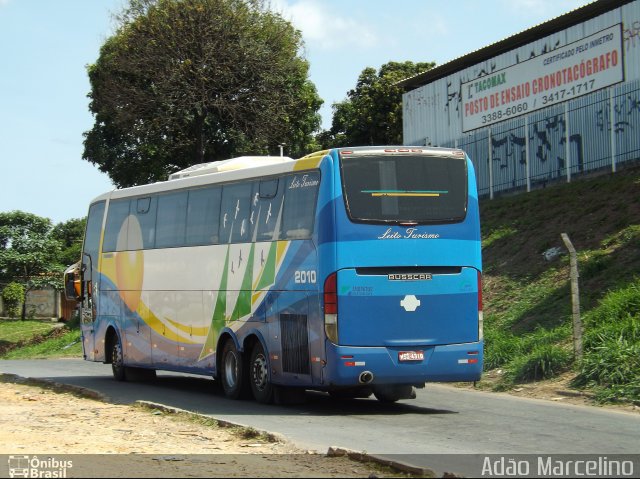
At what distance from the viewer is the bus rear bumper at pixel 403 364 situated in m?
14.6

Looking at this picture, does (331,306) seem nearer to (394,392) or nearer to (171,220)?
(394,392)

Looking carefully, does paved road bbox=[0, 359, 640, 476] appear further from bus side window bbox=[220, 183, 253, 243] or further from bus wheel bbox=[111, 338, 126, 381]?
bus side window bbox=[220, 183, 253, 243]

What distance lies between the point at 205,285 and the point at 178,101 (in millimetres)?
26180

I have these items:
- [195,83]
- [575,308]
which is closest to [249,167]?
[575,308]

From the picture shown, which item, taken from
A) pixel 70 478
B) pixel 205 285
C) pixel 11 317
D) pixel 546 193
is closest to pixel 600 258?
pixel 546 193

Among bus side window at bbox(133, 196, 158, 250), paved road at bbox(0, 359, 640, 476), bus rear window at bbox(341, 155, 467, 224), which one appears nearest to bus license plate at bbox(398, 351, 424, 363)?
paved road at bbox(0, 359, 640, 476)

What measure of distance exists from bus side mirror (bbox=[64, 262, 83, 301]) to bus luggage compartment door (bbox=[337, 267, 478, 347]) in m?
11.1

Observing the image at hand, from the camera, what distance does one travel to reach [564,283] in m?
22.8

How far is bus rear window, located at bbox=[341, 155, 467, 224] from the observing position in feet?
48.7

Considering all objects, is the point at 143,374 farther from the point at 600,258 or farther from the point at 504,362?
the point at 600,258

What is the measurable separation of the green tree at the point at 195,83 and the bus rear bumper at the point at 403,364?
29.8 m

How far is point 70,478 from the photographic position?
359 inches

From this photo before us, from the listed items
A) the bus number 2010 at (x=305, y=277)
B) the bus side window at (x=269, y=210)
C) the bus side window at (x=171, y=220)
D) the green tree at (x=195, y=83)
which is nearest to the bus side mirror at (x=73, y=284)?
the bus side window at (x=171, y=220)

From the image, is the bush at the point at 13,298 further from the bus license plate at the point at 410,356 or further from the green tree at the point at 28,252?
the bus license plate at the point at 410,356
